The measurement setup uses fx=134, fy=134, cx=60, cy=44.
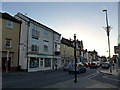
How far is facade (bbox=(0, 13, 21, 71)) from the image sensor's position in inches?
853

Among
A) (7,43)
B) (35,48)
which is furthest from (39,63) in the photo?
(7,43)

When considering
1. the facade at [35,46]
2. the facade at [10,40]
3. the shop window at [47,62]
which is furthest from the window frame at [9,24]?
the shop window at [47,62]

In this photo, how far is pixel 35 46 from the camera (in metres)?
26.7

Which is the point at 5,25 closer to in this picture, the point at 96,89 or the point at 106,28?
the point at 106,28

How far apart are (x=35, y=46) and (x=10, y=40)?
17.6ft

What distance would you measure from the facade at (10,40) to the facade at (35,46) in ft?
3.14

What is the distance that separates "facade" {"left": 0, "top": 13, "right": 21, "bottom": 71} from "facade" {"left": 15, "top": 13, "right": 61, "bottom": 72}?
37.7 inches

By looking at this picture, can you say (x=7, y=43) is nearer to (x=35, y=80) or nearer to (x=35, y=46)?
(x=35, y=46)

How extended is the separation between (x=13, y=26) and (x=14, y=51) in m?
4.43

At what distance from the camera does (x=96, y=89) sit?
9016 mm

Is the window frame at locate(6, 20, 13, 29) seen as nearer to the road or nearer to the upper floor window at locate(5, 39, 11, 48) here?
the upper floor window at locate(5, 39, 11, 48)

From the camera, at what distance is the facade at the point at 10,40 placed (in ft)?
71.1

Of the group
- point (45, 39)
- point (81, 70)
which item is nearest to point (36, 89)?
point (81, 70)

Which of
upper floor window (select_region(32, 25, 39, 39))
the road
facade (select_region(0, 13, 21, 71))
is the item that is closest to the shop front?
facade (select_region(0, 13, 21, 71))
